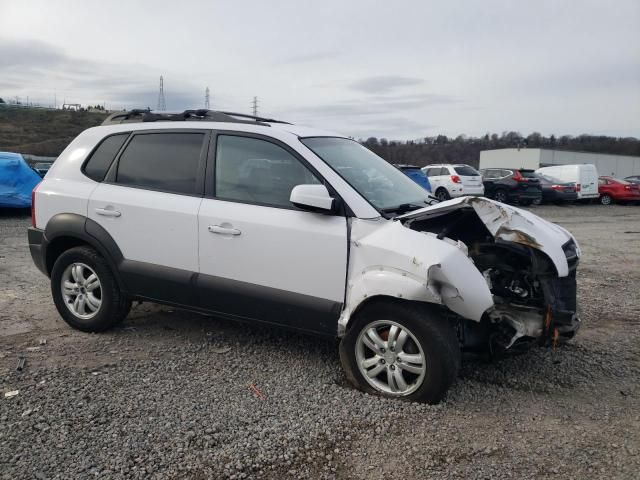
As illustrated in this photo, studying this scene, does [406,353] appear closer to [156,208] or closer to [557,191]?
[156,208]

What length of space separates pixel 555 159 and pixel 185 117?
59.0 m

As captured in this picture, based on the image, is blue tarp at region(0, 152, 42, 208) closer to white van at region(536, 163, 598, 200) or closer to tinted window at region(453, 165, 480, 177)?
tinted window at region(453, 165, 480, 177)

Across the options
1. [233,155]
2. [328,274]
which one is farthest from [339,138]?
[328,274]

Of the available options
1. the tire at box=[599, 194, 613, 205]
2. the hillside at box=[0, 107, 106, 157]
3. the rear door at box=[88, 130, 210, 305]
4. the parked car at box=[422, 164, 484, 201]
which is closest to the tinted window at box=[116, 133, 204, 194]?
the rear door at box=[88, 130, 210, 305]

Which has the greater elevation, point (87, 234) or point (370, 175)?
point (370, 175)

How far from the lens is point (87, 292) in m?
4.87

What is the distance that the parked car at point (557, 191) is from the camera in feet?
71.9

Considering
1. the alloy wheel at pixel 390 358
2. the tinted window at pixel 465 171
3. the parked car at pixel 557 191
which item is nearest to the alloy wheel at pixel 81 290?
the alloy wheel at pixel 390 358

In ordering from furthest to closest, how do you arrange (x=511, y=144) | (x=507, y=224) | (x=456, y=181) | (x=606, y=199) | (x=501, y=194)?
(x=511, y=144)
(x=606, y=199)
(x=501, y=194)
(x=456, y=181)
(x=507, y=224)

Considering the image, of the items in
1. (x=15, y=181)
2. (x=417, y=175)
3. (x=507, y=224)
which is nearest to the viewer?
(x=507, y=224)

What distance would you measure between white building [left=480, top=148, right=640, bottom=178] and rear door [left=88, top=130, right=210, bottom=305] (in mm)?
55615

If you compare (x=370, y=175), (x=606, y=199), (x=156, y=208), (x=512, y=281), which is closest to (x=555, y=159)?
(x=606, y=199)

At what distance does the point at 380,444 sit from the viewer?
315 cm

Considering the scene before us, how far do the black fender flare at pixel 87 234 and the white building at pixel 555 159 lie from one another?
5585 centimetres
